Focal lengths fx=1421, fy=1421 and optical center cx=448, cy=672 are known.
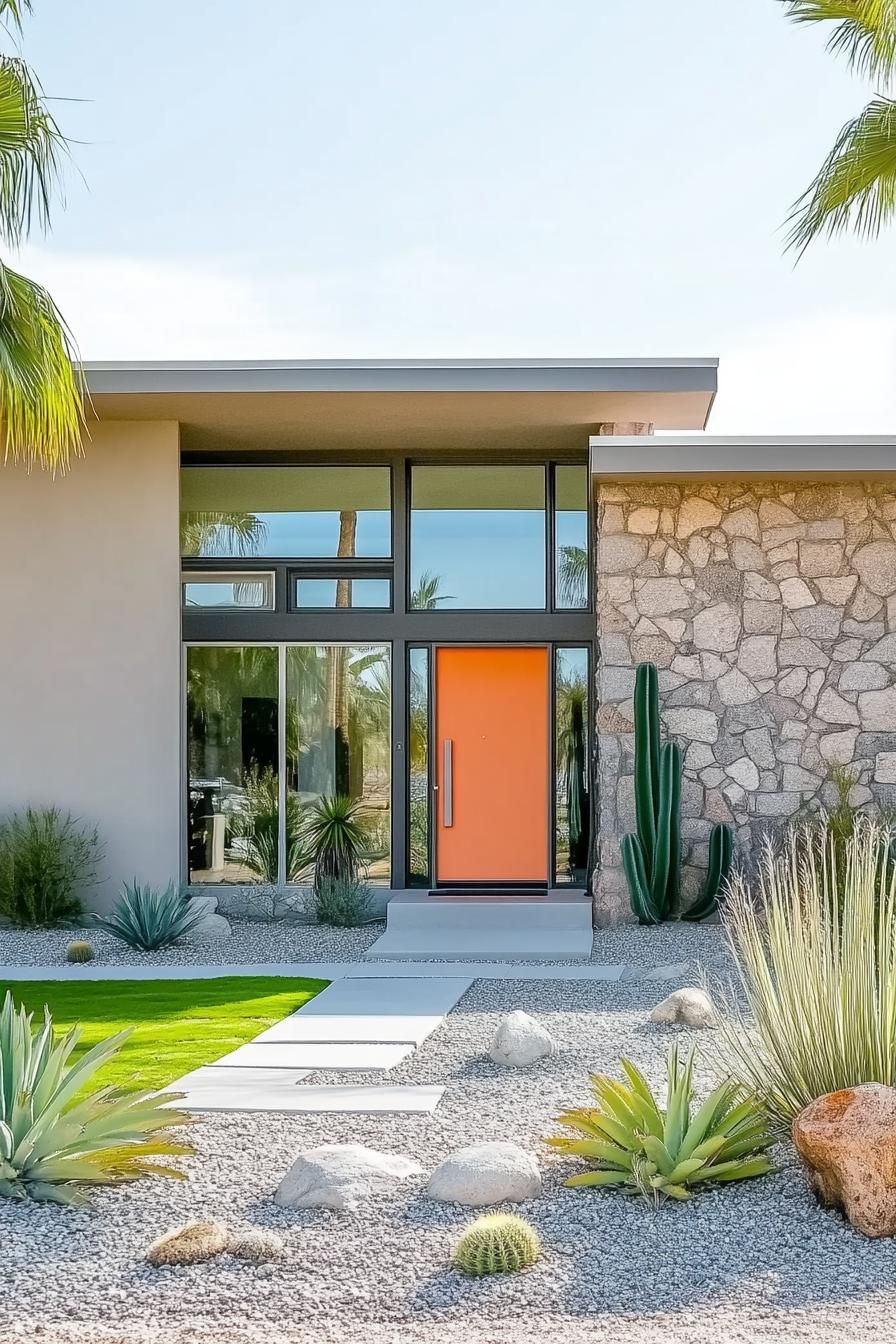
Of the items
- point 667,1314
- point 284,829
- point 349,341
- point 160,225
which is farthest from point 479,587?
point 667,1314

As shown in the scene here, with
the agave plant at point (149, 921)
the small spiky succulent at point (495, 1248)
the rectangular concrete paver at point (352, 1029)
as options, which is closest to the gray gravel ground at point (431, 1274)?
the small spiky succulent at point (495, 1248)

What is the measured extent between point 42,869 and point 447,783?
4.00 meters

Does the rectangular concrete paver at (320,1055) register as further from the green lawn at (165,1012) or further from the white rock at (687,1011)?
the white rock at (687,1011)

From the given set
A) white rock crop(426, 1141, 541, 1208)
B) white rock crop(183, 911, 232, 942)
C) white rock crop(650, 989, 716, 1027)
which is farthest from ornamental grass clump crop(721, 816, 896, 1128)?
white rock crop(183, 911, 232, 942)

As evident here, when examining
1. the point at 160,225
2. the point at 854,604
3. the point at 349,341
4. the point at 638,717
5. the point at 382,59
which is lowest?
the point at 638,717

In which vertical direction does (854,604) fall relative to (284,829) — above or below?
above

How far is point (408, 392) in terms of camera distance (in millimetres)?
12641

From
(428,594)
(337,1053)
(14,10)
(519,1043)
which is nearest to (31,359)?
(14,10)

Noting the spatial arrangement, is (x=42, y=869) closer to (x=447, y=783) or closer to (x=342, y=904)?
(x=342, y=904)

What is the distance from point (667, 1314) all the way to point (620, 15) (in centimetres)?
1302

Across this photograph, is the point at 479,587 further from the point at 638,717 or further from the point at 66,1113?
the point at 66,1113

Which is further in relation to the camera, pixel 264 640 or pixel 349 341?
pixel 349 341

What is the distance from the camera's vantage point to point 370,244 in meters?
19.8

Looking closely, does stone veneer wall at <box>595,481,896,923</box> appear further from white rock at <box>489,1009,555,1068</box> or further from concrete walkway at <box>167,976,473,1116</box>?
white rock at <box>489,1009,555,1068</box>
